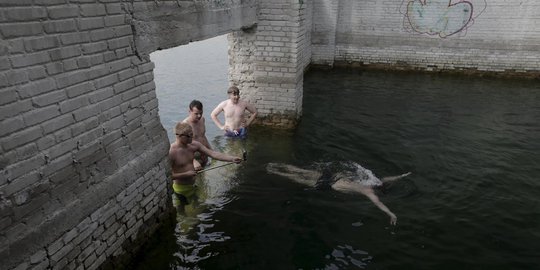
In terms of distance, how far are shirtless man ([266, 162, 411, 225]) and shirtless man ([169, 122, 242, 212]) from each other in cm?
150

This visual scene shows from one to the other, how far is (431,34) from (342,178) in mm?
10403

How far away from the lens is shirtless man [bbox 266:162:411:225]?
19.2 ft

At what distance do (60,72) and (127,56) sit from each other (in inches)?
35.5

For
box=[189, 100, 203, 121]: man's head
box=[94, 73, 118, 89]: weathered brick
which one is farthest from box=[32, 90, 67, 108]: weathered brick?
box=[189, 100, 203, 121]: man's head

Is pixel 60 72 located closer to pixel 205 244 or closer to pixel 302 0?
pixel 205 244

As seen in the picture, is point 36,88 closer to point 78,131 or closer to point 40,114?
point 40,114

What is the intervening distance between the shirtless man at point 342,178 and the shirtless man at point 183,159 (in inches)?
59.2

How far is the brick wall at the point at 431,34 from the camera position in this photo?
1328 cm

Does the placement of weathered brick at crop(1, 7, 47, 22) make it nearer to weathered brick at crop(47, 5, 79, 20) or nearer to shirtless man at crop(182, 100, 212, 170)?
weathered brick at crop(47, 5, 79, 20)

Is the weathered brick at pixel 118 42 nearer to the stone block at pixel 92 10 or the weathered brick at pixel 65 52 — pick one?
the stone block at pixel 92 10

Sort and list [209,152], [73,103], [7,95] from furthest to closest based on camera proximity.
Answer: [209,152] → [73,103] → [7,95]

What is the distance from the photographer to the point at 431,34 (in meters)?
13.9

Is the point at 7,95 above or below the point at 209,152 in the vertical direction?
above

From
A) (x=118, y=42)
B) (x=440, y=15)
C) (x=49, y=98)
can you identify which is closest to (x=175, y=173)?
(x=118, y=42)
